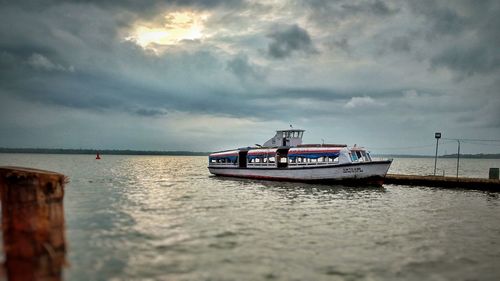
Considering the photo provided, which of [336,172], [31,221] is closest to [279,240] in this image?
[31,221]

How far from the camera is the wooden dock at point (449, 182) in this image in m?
33.8

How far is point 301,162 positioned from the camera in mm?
38219

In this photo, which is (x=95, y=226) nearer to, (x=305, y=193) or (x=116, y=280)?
(x=116, y=280)

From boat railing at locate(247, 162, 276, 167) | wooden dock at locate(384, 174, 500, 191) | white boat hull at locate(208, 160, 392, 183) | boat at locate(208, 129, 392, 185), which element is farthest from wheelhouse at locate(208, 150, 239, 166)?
wooden dock at locate(384, 174, 500, 191)

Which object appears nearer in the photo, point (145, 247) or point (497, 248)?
point (145, 247)

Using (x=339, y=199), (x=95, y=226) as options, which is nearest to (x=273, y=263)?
(x=95, y=226)

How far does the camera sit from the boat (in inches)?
1361

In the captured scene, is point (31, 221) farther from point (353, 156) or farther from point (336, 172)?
point (353, 156)

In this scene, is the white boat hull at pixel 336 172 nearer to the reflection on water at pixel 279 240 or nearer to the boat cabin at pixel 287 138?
the boat cabin at pixel 287 138

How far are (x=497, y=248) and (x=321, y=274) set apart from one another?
844 cm

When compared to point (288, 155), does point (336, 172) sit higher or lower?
lower

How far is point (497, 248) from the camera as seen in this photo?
43.1 feet

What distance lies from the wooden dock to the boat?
6.01 metres

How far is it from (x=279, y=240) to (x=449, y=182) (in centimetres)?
3078
